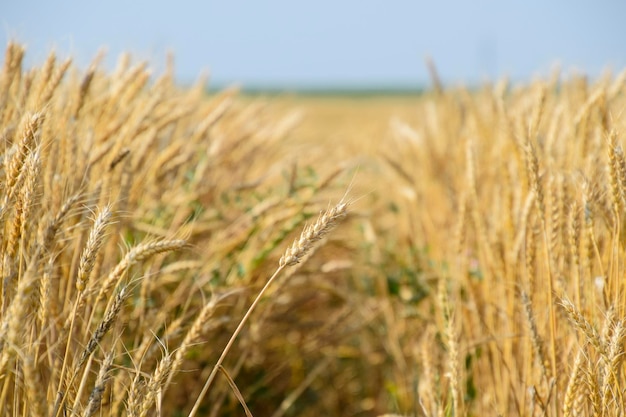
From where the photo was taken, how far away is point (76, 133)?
1.50 meters

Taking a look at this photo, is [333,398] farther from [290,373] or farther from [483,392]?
[483,392]

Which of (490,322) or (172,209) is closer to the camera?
(490,322)

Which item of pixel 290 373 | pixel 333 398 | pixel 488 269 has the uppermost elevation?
pixel 488 269

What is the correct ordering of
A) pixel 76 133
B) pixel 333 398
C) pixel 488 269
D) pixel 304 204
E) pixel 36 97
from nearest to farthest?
pixel 36 97
pixel 76 133
pixel 488 269
pixel 304 204
pixel 333 398

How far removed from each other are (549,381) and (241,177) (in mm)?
1579

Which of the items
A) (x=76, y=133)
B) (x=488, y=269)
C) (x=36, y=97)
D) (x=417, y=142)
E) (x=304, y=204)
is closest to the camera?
(x=36, y=97)

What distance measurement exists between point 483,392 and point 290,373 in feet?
2.79

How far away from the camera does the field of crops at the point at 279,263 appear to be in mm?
925

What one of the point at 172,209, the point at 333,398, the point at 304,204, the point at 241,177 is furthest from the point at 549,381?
the point at 241,177

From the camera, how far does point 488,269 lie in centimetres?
163

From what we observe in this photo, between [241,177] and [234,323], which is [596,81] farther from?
[234,323]

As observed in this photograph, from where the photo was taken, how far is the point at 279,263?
872 millimetres

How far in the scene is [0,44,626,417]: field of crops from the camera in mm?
925

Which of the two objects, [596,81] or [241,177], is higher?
[596,81]
